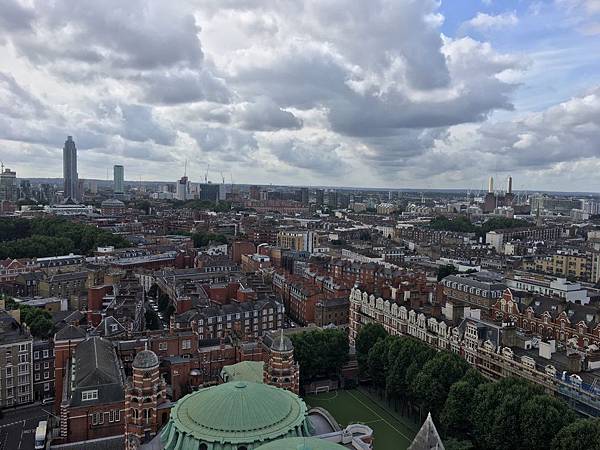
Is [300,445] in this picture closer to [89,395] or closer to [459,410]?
[459,410]

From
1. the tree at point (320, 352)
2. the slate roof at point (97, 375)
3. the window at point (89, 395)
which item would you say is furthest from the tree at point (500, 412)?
the window at point (89, 395)

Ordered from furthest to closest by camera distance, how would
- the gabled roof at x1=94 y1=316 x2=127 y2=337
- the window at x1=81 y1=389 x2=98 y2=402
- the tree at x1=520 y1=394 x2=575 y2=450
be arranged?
1. the gabled roof at x1=94 y1=316 x2=127 y2=337
2. the window at x1=81 y1=389 x2=98 y2=402
3. the tree at x1=520 y1=394 x2=575 y2=450

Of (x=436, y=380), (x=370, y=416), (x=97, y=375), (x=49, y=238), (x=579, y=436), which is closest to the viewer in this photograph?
(x=579, y=436)

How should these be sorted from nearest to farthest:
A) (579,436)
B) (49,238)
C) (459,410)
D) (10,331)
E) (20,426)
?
(579,436) < (459,410) < (20,426) < (10,331) < (49,238)

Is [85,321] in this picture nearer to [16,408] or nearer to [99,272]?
[16,408]

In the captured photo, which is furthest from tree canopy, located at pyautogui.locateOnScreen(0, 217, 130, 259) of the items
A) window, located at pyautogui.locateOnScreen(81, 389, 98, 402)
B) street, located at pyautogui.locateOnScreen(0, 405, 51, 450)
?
window, located at pyautogui.locateOnScreen(81, 389, 98, 402)

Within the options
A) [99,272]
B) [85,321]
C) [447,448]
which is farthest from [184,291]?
[447,448]

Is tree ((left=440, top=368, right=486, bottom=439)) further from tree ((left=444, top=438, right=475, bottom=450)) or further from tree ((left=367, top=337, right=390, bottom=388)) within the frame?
tree ((left=367, top=337, right=390, bottom=388))

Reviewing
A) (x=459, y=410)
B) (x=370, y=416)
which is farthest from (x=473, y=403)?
(x=370, y=416)
